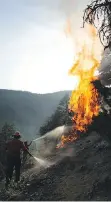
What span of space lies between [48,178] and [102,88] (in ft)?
13.7

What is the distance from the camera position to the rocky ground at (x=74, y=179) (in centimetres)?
1088

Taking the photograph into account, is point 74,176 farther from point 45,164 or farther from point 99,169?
point 45,164

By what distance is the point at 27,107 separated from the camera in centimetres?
11206

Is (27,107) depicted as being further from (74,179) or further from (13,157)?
(74,179)

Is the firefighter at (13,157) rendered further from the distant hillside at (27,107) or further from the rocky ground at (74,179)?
the distant hillside at (27,107)

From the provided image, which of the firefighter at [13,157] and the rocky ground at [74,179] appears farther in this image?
the firefighter at [13,157]

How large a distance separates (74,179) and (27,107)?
100304 mm

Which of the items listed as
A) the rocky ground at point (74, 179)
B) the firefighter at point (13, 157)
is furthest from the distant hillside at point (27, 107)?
the firefighter at point (13, 157)

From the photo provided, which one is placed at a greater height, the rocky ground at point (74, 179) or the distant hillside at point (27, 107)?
the distant hillside at point (27, 107)

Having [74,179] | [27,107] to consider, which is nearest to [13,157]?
[74,179]

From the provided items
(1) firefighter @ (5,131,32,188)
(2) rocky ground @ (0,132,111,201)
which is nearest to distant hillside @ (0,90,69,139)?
(2) rocky ground @ (0,132,111,201)

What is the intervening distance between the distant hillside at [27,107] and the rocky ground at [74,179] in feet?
276

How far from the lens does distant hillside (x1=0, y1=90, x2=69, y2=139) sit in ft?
337

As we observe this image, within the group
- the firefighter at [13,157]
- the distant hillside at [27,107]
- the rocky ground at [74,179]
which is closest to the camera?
the rocky ground at [74,179]
